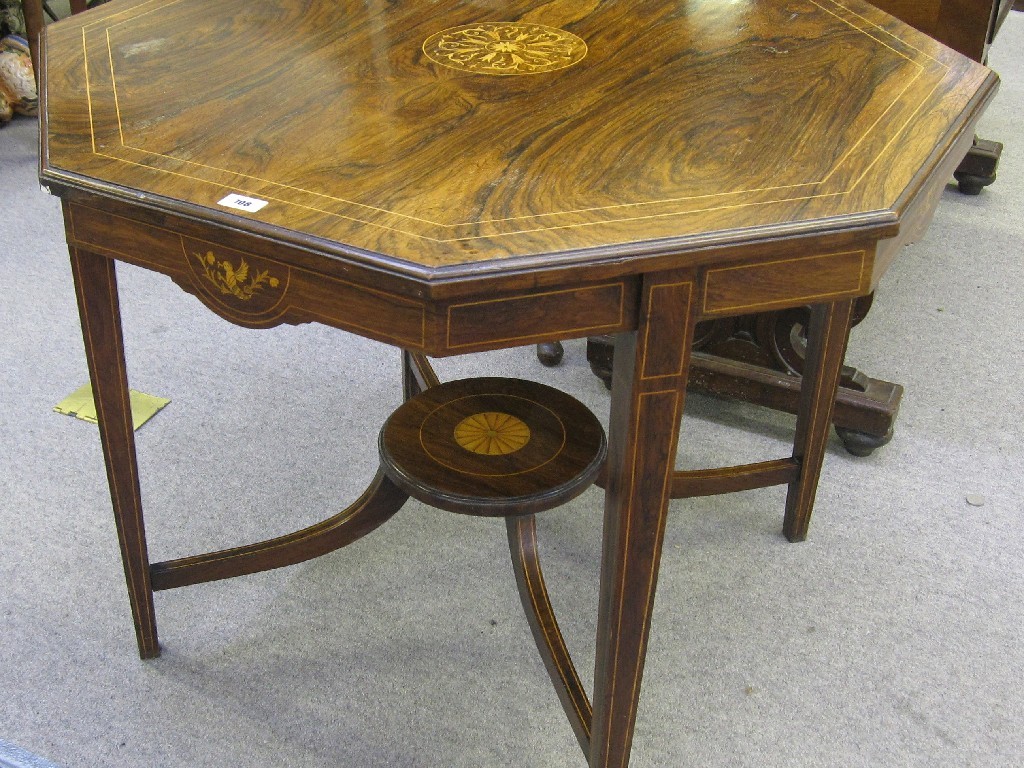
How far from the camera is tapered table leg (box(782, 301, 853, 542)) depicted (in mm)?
1698

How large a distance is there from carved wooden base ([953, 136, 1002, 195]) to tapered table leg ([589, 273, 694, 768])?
2.31 metres

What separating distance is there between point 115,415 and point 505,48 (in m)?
0.72

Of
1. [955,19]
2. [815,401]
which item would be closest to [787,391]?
[815,401]

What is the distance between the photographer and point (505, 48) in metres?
1.49

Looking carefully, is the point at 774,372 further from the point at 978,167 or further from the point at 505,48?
the point at 978,167

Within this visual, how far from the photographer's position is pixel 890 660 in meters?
1.66

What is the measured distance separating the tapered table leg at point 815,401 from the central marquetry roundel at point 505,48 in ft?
1.85

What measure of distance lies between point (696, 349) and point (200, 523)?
1022mm

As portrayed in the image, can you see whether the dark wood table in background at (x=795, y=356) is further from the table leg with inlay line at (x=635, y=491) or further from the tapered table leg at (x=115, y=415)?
the tapered table leg at (x=115, y=415)

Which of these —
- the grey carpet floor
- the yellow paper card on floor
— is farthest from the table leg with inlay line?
the yellow paper card on floor

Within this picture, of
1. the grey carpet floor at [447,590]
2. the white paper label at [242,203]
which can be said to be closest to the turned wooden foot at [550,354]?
the grey carpet floor at [447,590]

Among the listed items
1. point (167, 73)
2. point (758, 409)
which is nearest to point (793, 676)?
point (758, 409)

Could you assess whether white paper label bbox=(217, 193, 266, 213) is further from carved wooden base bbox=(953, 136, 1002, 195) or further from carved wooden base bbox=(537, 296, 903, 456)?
carved wooden base bbox=(953, 136, 1002, 195)

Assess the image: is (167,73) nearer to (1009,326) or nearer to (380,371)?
(380,371)
